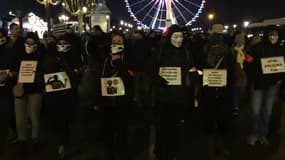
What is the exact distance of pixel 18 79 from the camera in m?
7.93

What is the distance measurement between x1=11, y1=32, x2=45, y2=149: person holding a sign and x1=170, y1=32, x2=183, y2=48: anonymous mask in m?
2.34

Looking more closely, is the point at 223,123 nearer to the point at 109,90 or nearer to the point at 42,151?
the point at 109,90

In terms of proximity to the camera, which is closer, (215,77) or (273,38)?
(215,77)

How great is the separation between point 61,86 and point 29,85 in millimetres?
684

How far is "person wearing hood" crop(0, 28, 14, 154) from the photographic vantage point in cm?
803

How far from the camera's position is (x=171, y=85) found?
→ 7.04 m

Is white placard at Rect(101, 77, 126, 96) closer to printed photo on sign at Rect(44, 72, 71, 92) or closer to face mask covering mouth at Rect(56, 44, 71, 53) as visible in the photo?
printed photo on sign at Rect(44, 72, 71, 92)

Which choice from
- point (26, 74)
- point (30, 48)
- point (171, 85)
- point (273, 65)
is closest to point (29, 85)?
point (26, 74)

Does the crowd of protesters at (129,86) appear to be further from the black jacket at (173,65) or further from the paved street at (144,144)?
the paved street at (144,144)

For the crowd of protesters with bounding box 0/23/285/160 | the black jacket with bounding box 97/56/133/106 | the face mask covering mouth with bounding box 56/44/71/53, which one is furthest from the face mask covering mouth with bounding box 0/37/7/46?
the black jacket with bounding box 97/56/133/106

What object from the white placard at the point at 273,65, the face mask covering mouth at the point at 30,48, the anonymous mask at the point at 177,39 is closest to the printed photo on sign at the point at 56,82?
the face mask covering mouth at the point at 30,48

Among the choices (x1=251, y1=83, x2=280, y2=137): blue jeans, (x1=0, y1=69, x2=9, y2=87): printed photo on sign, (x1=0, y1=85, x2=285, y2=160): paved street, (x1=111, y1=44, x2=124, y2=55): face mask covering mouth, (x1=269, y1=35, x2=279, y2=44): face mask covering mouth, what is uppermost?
(x1=269, y1=35, x2=279, y2=44): face mask covering mouth

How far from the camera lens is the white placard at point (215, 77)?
25.0 ft

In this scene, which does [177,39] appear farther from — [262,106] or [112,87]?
[262,106]
